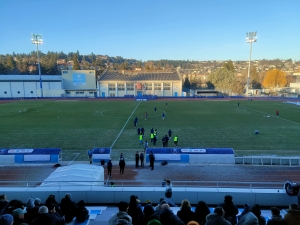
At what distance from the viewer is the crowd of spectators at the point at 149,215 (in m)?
4.02

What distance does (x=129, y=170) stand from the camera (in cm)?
1369

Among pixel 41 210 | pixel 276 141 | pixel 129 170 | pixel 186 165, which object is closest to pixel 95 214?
pixel 41 210

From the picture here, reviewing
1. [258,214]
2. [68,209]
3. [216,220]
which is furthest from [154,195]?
[216,220]

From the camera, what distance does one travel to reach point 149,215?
4.74 m

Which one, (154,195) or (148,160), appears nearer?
(154,195)

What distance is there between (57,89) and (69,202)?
71120 millimetres

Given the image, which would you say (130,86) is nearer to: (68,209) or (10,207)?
(68,209)

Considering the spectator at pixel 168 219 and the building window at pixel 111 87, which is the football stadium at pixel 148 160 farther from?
the building window at pixel 111 87

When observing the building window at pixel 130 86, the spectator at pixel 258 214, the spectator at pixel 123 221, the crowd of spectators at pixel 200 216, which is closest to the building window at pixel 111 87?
the building window at pixel 130 86

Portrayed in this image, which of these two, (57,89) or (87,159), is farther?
(57,89)

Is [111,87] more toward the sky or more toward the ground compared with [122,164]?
more toward the sky

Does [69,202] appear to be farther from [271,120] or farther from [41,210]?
[271,120]

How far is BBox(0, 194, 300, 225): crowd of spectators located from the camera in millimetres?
4023

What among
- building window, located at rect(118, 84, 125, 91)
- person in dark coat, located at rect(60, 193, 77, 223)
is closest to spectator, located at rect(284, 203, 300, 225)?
person in dark coat, located at rect(60, 193, 77, 223)
